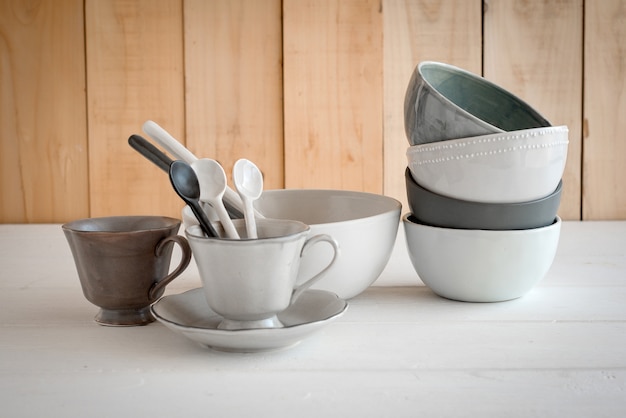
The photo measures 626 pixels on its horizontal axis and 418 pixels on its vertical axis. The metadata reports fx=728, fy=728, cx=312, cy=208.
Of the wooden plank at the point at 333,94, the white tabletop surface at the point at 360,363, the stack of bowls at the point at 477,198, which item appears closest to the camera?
the white tabletop surface at the point at 360,363

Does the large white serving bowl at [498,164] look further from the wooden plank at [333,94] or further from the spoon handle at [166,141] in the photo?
the wooden plank at [333,94]

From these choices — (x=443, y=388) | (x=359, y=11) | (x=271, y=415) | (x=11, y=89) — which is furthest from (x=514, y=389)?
(x=11, y=89)

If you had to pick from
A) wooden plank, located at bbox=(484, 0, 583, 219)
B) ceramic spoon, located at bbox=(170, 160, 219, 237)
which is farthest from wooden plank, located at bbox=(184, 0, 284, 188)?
ceramic spoon, located at bbox=(170, 160, 219, 237)

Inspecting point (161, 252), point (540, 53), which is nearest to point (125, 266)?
point (161, 252)

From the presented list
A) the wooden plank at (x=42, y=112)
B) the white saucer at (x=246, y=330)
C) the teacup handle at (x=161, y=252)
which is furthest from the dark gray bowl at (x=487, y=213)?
the wooden plank at (x=42, y=112)

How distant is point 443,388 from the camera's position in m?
0.56

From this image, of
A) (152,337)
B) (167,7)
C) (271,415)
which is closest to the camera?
(271,415)

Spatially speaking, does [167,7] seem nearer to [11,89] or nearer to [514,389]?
[11,89]

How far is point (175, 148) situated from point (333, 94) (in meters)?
0.76

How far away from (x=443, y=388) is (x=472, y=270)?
0.82 feet

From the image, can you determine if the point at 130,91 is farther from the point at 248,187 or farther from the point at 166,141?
the point at 248,187

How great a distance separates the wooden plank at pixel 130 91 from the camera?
148cm

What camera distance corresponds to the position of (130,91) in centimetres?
149

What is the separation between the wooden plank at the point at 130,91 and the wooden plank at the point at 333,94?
235 millimetres
